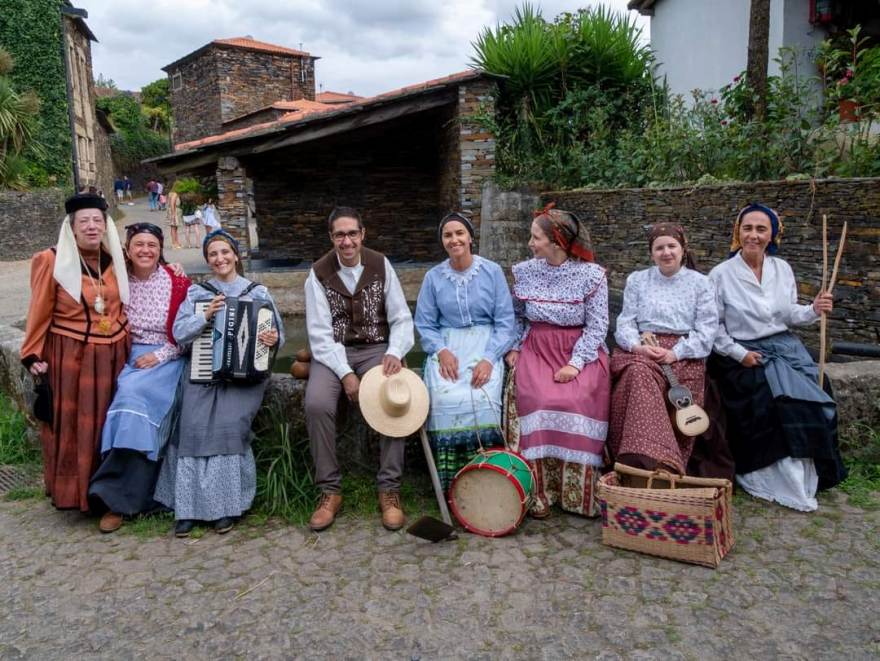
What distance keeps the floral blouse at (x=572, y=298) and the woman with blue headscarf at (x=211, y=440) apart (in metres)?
1.52

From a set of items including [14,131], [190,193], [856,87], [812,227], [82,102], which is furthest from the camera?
[82,102]

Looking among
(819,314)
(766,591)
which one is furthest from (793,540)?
(819,314)

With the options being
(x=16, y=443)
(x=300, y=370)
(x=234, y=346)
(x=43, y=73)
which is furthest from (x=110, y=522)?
(x=43, y=73)

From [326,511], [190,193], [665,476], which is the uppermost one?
[190,193]

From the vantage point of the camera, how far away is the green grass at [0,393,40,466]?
473 cm

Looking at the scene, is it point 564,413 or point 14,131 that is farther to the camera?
point 14,131

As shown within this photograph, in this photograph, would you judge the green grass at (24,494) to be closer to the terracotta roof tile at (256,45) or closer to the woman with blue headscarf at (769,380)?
the woman with blue headscarf at (769,380)

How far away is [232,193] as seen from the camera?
11305 mm

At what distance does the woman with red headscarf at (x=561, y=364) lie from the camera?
12.0 feet

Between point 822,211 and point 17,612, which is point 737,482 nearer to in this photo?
point 822,211

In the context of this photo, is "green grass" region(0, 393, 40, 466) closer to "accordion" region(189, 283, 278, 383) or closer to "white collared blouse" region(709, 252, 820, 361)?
"accordion" region(189, 283, 278, 383)

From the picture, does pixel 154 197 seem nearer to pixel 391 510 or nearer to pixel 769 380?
pixel 391 510

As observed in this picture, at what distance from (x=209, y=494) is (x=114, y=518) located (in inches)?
21.2

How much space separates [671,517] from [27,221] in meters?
19.2
